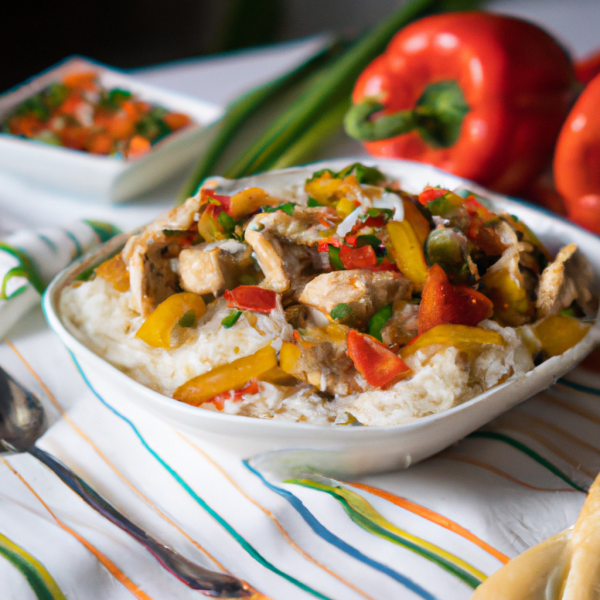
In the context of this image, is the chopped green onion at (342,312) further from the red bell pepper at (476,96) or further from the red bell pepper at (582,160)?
the red bell pepper at (582,160)

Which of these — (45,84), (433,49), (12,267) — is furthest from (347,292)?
(45,84)

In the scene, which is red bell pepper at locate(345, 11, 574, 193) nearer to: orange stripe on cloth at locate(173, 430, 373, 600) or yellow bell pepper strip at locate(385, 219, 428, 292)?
yellow bell pepper strip at locate(385, 219, 428, 292)

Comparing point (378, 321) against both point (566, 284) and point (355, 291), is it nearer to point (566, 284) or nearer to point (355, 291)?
point (355, 291)

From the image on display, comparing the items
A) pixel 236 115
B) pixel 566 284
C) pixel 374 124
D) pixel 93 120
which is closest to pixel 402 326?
pixel 566 284

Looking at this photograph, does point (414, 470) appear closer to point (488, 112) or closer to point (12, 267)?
point (12, 267)

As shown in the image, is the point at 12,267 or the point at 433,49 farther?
the point at 433,49
